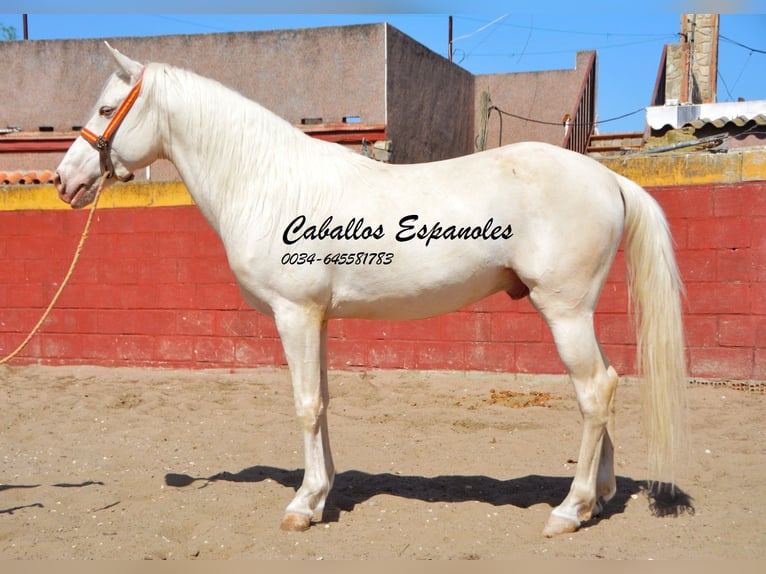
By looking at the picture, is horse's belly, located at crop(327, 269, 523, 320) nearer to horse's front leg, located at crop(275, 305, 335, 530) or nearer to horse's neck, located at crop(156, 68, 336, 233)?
horse's front leg, located at crop(275, 305, 335, 530)

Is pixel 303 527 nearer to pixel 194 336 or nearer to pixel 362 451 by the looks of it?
pixel 362 451

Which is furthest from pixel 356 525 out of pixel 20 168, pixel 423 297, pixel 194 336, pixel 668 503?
pixel 20 168

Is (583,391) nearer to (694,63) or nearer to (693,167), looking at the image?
(693,167)

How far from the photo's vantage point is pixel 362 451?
15.5 ft

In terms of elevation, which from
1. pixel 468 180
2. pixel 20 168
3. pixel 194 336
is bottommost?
pixel 194 336

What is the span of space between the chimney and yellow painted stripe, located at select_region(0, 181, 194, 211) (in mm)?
9340

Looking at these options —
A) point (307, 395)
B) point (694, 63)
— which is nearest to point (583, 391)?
point (307, 395)

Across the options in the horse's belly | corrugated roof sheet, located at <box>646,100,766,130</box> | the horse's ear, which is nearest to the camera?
the horse's belly

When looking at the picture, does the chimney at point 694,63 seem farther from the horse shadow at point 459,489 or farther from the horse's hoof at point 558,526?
the horse's hoof at point 558,526

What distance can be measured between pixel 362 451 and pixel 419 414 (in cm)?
94

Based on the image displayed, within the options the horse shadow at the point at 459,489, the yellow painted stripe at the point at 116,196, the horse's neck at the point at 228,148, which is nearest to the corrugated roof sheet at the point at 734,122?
the yellow painted stripe at the point at 116,196

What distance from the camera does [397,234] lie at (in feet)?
10.7

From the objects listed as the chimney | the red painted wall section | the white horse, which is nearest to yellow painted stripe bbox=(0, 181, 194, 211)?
the red painted wall section

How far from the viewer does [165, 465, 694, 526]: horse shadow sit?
3.61 metres
